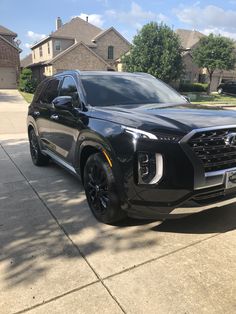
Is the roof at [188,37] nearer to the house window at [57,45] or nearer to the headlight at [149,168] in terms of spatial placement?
the house window at [57,45]

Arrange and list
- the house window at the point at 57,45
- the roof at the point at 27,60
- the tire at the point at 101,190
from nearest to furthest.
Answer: the tire at the point at 101,190 → the house window at the point at 57,45 → the roof at the point at 27,60

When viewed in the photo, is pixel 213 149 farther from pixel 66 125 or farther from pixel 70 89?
pixel 70 89

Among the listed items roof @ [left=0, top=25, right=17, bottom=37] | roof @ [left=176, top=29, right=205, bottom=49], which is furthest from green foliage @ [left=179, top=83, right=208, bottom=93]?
roof @ [left=0, top=25, right=17, bottom=37]

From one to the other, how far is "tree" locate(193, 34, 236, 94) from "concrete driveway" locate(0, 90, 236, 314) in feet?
115

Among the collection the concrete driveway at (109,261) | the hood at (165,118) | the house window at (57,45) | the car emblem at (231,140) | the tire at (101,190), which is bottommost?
the concrete driveway at (109,261)

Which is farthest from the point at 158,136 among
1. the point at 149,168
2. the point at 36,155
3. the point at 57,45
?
the point at 57,45

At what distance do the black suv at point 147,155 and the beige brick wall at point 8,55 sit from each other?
34639 mm

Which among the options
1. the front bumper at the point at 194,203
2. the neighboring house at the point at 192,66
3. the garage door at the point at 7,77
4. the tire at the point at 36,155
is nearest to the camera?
the front bumper at the point at 194,203

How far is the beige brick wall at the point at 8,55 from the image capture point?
34.8 metres

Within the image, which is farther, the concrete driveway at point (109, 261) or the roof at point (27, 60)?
the roof at point (27, 60)

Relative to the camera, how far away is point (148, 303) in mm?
2352

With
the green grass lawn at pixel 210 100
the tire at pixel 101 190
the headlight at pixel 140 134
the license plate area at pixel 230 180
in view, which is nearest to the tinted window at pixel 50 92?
the tire at pixel 101 190

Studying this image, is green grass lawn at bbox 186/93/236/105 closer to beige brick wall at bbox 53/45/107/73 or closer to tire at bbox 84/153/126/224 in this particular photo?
beige brick wall at bbox 53/45/107/73

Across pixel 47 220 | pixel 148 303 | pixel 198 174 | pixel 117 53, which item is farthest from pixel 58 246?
pixel 117 53
